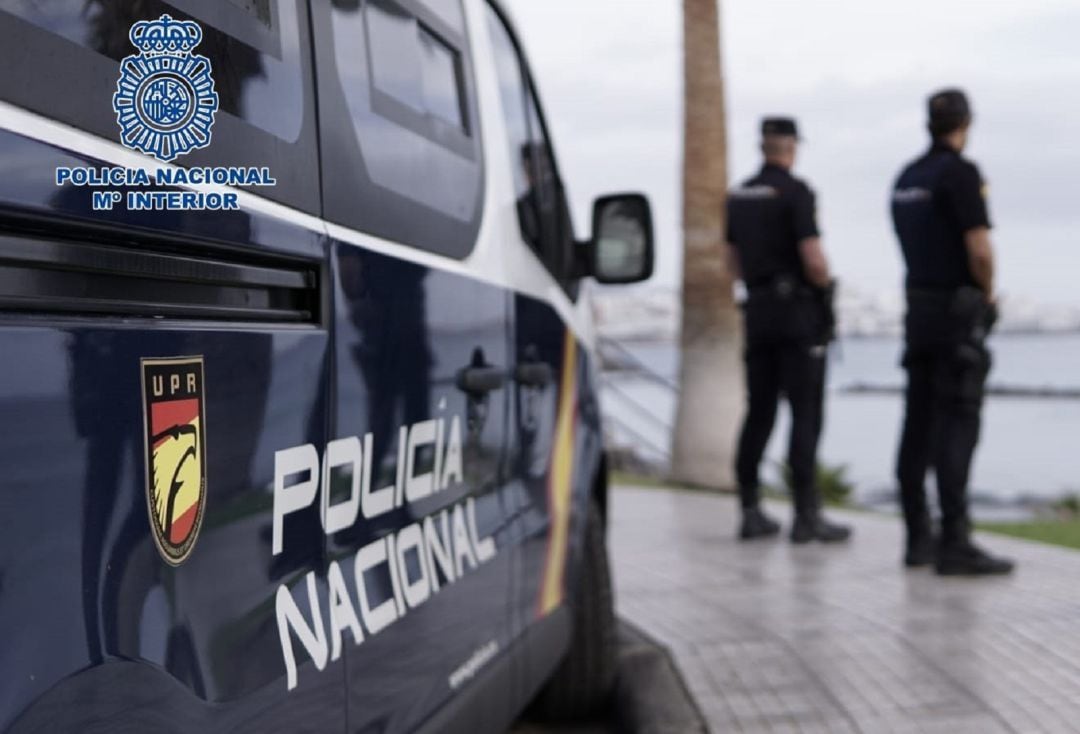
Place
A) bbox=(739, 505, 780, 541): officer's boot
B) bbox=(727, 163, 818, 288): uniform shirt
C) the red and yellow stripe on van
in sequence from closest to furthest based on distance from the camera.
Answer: the red and yellow stripe on van < bbox=(727, 163, 818, 288): uniform shirt < bbox=(739, 505, 780, 541): officer's boot

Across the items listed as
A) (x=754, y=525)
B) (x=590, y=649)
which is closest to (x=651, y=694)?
(x=590, y=649)

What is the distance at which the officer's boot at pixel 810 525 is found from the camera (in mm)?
7582

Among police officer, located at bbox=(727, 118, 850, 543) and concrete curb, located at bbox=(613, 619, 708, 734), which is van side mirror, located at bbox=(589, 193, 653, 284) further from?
police officer, located at bbox=(727, 118, 850, 543)

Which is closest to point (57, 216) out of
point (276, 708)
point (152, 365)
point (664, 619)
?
point (152, 365)

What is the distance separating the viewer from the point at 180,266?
1794 millimetres

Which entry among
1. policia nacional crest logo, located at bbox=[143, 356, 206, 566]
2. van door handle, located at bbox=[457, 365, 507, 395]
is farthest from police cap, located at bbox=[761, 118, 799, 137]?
policia nacional crest logo, located at bbox=[143, 356, 206, 566]

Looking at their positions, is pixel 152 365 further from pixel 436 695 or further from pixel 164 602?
pixel 436 695

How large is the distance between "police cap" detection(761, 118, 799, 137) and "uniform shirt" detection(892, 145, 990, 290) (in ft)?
3.40

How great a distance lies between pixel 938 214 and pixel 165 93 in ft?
16.1

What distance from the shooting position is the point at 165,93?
1.76m

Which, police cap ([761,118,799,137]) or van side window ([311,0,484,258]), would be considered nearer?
van side window ([311,0,484,258])

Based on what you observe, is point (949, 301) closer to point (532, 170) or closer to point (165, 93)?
point (532, 170)

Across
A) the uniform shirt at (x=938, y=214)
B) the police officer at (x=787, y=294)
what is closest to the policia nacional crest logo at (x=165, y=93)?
the uniform shirt at (x=938, y=214)

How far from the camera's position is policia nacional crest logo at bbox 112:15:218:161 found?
1691mm
